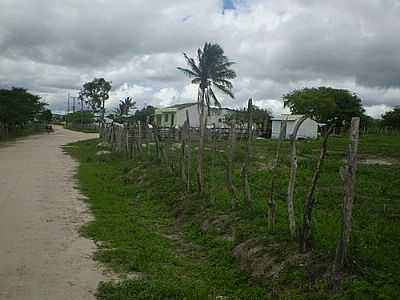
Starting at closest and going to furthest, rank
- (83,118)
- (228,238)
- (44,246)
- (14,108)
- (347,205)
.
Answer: (347,205), (44,246), (228,238), (14,108), (83,118)

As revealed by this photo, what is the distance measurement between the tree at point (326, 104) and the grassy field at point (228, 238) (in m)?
38.0

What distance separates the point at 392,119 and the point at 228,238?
49927 millimetres

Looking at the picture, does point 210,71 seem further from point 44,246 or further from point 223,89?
point 44,246

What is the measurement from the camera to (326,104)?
49656 mm

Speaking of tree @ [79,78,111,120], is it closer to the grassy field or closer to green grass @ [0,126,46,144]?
green grass @ [0,126,46,144]

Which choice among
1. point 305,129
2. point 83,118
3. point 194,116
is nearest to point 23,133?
point 194,116

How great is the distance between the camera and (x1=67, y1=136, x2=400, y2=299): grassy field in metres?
5.02

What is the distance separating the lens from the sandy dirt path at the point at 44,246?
5191 millimetres

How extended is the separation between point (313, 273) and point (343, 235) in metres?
0.58

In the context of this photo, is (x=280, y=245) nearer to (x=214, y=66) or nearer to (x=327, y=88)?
(x=214, y=66)

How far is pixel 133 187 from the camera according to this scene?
13.1 m

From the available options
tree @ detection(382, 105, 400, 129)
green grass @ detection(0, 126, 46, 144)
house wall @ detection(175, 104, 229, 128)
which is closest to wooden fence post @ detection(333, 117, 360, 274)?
green grass @ detection(0, 126, 46, 144)

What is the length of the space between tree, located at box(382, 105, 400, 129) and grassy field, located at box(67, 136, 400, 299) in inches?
1643

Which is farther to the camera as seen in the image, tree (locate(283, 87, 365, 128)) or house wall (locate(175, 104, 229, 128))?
house wall (locate(175, 104, 229, 128))
